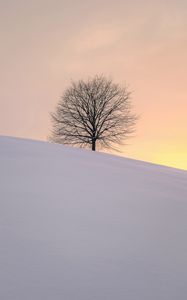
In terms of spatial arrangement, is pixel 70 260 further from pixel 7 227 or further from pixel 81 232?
pixel 7 227

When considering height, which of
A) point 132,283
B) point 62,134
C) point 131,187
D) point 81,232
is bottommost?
point 132,283

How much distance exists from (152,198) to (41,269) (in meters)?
2.71

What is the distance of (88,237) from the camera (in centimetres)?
345

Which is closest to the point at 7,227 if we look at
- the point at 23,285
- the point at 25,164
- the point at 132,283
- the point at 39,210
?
the point at 39,210

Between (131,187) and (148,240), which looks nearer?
(148,240)

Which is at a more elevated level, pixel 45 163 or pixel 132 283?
pixel 45 163

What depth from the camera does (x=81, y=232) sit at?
11.6ft

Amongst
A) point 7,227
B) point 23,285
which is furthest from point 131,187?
point 23,285

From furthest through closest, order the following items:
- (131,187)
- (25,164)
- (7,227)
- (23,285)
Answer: (25,164)
(131,187)
(7,227)
(23,285)

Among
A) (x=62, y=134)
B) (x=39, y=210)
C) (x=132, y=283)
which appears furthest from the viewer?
(x=62, y=134)

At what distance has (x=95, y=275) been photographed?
110 inches

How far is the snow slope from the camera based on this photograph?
2.63 meters

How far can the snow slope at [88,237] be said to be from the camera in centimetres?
263

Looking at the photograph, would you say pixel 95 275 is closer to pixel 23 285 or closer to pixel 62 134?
pixel 23 285
